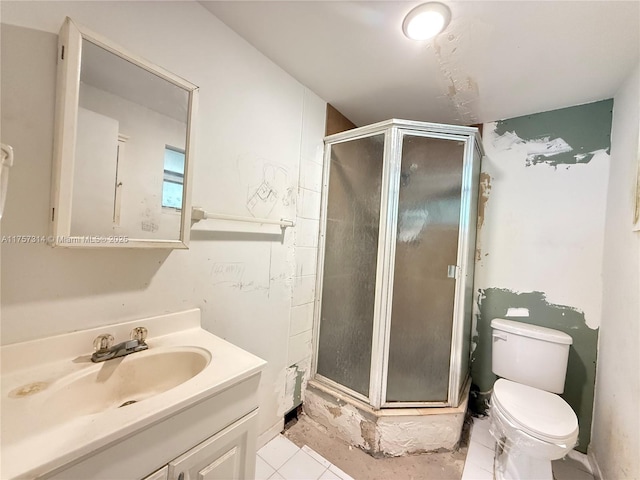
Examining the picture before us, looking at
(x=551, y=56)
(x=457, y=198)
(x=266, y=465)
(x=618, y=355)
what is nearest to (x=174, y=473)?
(x=266, y=465)

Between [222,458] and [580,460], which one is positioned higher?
[222,458]

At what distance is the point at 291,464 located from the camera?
4.70ft

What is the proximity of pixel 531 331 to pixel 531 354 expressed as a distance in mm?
142

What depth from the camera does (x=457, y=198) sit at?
1.64 m

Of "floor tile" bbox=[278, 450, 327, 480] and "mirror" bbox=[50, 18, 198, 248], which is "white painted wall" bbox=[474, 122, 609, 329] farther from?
"mirror" bbox=[50, 18, 198, 248]

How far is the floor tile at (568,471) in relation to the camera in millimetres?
1454

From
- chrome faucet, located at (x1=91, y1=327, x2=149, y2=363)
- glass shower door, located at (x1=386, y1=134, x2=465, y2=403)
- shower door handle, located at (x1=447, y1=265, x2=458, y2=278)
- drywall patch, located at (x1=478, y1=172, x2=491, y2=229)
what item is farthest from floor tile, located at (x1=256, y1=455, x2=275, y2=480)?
drywall patch, located at (x1=478, y1=172, x2=491, y2=229)

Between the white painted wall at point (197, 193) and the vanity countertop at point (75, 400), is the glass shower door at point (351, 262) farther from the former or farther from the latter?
the vanity countertop at point (75, 400)

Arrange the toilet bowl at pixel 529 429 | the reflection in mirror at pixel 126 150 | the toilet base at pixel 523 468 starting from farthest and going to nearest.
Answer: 1. the toilet base at pixel 523 468
2. the toilet bowl at pixel 529 429
3. the reflection in mirror at pixel 126 150

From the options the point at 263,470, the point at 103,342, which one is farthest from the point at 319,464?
the point at 103,342

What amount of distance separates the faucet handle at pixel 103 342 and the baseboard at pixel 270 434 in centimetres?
105

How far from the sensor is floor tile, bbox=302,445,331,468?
1454 millimetres

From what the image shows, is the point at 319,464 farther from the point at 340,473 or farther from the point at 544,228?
the point at 544,228

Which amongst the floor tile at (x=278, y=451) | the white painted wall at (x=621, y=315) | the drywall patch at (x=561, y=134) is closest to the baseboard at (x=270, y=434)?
the floor tile at (x=278, y=451)
